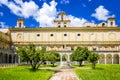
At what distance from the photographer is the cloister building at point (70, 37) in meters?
84.6

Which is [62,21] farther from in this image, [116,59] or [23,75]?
[23,75]

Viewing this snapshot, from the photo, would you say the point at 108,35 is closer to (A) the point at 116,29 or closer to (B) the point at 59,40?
(A) the point at 116,29

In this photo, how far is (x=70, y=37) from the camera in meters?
86.2

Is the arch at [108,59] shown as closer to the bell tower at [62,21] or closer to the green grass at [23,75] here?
the bell tower at [62,21]

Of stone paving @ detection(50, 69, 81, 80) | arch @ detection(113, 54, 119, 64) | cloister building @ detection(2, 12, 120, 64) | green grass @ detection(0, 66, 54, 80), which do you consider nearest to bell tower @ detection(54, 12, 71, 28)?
cloister building @ detection(2, 12, 120, 64)

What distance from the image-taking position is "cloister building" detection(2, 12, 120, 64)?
84.6m

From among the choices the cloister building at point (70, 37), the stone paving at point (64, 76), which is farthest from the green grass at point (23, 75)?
the cloister building at point (70, 37)

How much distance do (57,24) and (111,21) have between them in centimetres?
1941

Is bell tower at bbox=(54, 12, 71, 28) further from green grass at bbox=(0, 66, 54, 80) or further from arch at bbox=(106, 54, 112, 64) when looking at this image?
green grass at bbox=(0, 66, 54, 80)

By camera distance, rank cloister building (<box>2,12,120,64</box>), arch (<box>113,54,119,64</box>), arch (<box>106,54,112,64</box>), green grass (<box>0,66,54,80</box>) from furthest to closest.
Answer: cloister building (<box>2,12,120,64</box>) < arch (<box>106,54,112,64</box>) < arch (<box>113,54,119,64</box>) < green grass (<box>0,66,54,80</box>)

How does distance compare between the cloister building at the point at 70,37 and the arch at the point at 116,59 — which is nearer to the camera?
the arch at the point at 116,59

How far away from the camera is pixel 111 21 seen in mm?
88250

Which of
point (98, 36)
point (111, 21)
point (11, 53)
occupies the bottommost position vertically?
point (11, 53)

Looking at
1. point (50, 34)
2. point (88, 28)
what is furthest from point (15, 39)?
point (88, 28)
